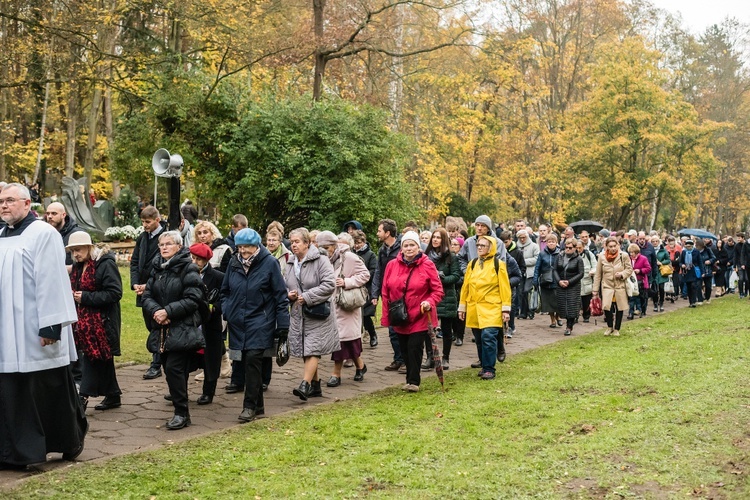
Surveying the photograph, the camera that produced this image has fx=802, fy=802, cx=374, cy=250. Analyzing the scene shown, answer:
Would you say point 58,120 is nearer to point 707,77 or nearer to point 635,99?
point 635,99

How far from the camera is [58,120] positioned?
38.4m

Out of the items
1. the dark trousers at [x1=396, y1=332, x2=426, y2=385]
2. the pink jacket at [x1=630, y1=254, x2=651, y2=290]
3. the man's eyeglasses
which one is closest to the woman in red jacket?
the dark trousers at [x1=396, y1=332, x2=426, y2=385]

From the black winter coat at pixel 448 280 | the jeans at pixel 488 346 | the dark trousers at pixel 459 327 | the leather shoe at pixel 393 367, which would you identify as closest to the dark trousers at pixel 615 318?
the dark trousers at pixel 459 327

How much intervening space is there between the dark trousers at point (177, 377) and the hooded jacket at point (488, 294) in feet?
13.0

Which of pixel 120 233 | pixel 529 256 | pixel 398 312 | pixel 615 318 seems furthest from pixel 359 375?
pixel 120 233

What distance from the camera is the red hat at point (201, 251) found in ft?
27.5

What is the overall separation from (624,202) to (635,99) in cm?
488

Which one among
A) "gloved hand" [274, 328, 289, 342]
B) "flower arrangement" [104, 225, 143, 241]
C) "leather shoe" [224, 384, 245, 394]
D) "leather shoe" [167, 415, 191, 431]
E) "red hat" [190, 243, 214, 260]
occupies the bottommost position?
"leather shoe" [224, 384, 245, 394]

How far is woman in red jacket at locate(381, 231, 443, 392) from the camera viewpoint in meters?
9.09

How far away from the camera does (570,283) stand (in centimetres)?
1495

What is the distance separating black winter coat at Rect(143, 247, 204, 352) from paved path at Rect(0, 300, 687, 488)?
975 mm

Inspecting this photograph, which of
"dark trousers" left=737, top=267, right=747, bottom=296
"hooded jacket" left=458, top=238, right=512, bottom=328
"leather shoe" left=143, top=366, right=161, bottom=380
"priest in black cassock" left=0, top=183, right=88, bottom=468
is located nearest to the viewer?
"priest in black cassock" left=0, top=183, right=88, bottom=468

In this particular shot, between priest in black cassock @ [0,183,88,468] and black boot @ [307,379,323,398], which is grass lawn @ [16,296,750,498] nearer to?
priest in black cassock @ [0,183,88,468]

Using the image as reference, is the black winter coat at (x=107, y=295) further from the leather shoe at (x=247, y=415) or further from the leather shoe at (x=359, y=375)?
the leather shoe at (x=359, y=375)
